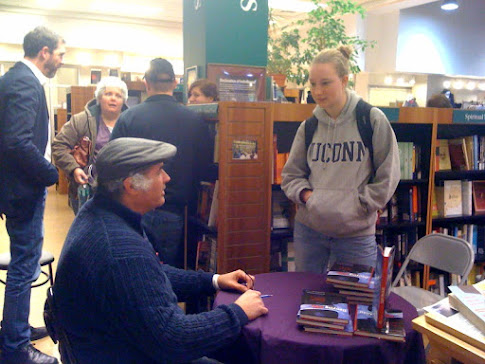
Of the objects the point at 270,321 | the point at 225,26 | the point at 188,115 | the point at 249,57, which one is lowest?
the point at 270,321

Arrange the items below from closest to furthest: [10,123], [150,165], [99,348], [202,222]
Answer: [99,348] < [150,165] < [10,123] < [202,222]

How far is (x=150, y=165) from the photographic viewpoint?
4.90 ft

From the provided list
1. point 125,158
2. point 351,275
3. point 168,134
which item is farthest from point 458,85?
point 125,158

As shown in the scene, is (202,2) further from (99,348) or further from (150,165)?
(99,348)

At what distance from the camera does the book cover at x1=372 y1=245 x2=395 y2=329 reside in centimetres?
146

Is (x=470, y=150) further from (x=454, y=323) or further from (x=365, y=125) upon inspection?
(x=454, y=323)

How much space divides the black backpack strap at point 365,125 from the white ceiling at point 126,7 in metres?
6.73

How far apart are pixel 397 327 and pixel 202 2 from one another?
3144 millimetres

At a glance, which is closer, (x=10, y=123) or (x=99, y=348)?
(x=99, y=348)

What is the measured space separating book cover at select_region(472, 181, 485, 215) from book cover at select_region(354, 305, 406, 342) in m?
2.48

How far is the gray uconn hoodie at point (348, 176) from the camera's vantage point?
2.18 m

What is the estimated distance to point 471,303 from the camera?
1439 mm

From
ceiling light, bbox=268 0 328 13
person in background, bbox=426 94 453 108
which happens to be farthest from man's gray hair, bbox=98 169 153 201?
ceiling light, bbox=268 0 328 13

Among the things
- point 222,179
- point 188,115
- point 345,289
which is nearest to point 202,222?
point 222,179
